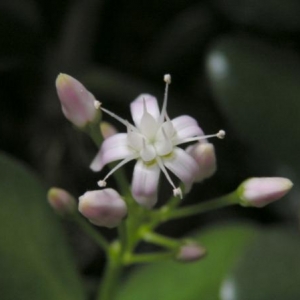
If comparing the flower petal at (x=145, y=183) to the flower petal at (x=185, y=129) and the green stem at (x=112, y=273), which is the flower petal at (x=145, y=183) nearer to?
the flower petal at (x=185, y=129)

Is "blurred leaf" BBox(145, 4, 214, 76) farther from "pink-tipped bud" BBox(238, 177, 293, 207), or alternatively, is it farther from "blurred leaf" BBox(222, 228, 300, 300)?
"pink-tipped bud" BBox(238, 177, 293, 207)

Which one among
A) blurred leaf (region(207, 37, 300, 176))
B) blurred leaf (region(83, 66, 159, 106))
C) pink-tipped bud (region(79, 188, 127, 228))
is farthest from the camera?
blurred leaf (region(83, 66, 159, 106))

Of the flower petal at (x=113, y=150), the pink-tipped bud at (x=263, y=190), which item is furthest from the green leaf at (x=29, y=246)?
the pink-tipped bud at (x=263, y=190)

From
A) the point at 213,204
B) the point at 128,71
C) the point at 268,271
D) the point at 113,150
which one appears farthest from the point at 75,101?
the point at 128,71

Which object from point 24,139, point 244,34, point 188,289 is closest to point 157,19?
point 244,34

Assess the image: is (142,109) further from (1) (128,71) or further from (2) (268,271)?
(1) (128,71)

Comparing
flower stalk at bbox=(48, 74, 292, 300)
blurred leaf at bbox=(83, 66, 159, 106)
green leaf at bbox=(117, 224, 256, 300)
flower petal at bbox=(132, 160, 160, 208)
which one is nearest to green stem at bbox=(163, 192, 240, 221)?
flower stalk at bbox=(48, 74, 292, 300)
